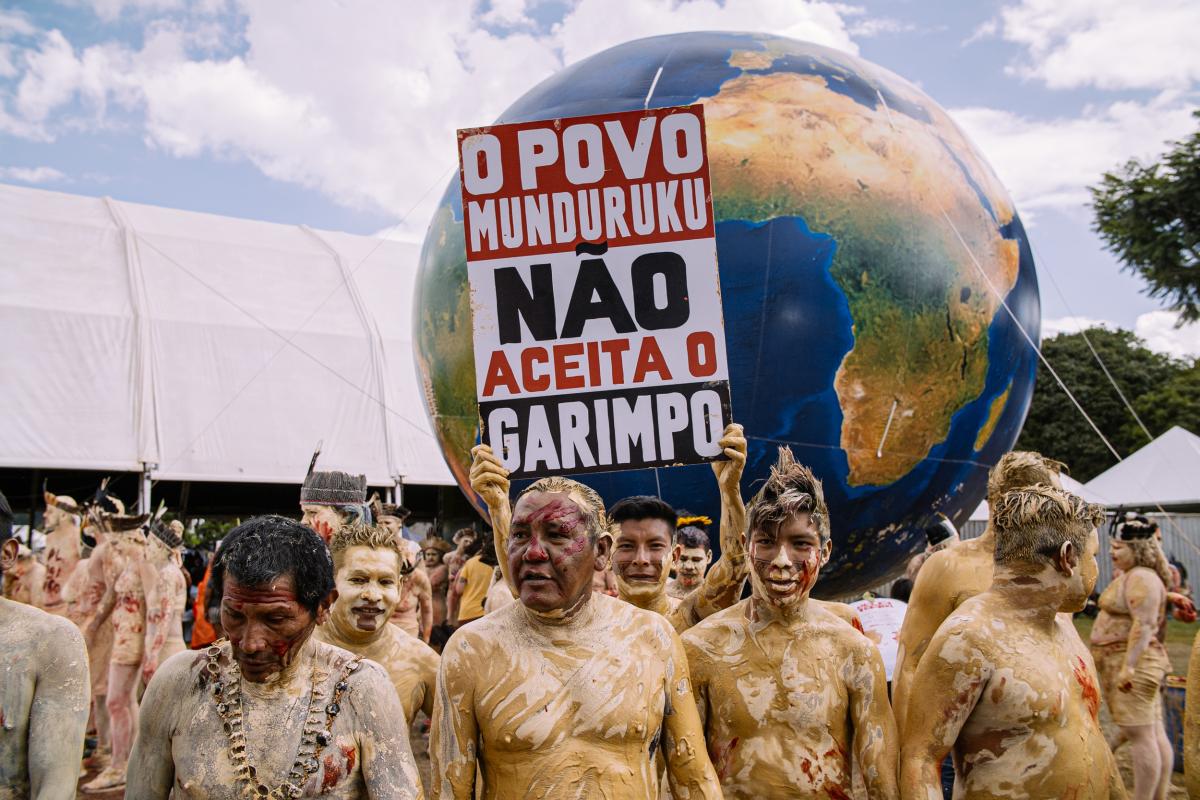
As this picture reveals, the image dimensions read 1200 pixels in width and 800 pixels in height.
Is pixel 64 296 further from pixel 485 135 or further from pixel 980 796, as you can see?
pixel 980 796

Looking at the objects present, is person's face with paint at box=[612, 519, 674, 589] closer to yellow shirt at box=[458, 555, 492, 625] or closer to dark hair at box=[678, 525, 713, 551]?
dark hair at box=[678, 525, 713, 551]

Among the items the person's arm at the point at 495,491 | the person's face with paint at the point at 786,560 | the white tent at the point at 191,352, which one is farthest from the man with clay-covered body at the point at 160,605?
the white tent at the point at 191,352

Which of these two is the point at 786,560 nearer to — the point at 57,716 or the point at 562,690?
the point at 562,690

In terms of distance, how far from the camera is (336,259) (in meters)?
26.0

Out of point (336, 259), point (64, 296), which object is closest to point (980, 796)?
point (64, 296)

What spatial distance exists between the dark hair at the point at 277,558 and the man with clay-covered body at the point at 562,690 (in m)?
0.48

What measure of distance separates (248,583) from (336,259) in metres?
25.1

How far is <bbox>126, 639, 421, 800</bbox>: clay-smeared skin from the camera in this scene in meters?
1.97

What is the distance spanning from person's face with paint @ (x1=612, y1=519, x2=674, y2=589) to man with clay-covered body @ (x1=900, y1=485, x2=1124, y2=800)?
117 cm

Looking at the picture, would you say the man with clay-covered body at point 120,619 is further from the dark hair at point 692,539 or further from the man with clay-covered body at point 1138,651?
the man with clay-covered body at point 1138,651

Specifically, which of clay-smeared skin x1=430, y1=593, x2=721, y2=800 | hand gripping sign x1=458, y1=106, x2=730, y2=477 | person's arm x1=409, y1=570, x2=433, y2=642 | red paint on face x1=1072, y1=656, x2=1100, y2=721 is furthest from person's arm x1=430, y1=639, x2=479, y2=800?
person's arm x1=409, y1=570, x2=433, y2=642

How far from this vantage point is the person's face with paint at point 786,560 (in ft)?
9.42

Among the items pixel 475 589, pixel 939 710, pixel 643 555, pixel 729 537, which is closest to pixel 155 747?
pixel 729 537

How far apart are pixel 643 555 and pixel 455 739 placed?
155 cm
